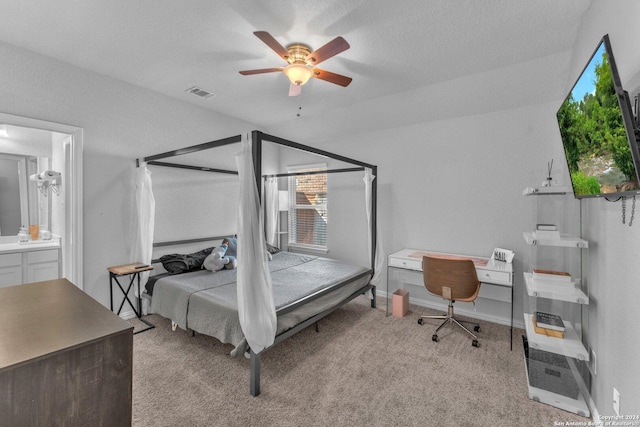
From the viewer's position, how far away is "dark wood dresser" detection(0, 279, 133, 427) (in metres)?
0.87

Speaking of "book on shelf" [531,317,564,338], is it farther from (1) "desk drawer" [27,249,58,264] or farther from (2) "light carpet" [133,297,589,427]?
(1) "desk drawer" [27,249,58,264]

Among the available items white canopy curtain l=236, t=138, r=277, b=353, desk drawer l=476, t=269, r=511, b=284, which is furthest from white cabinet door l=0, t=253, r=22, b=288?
desk drawer l=476, t=269, r=511, b=284

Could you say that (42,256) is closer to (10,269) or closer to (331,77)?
(10,269)

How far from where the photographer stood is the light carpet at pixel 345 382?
1823 millimetres

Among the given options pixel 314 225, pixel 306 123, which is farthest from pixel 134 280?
pixel 306 123

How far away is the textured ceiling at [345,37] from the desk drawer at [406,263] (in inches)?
75.1

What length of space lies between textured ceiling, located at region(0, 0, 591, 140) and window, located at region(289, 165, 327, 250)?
65.3 inches

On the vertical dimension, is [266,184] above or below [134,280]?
above

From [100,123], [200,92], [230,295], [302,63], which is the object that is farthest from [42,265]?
[302,63]

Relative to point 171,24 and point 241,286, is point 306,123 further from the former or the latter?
point 241,286

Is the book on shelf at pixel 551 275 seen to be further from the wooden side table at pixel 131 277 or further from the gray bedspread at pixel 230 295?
the wooden side table at pixel 131 277

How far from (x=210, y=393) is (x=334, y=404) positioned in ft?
3.02

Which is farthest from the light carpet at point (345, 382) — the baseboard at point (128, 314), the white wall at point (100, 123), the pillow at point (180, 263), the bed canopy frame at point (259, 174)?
the white wall at point (100, 123)

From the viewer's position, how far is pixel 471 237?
3.46m
